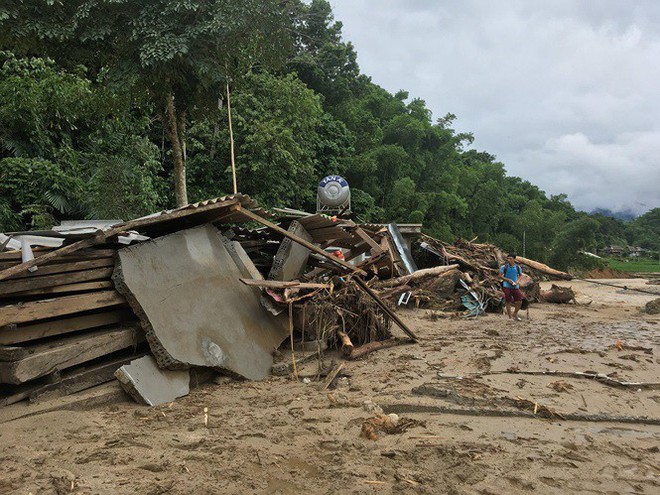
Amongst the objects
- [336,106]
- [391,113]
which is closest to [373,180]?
[336,106]

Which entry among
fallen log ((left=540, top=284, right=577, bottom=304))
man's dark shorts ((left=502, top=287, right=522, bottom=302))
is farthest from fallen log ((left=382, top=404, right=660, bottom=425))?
fallen log ((left=540, top=284, right=577, bottom=304))

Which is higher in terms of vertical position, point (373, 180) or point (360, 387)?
point (373, 180)

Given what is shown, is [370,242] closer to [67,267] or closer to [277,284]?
[277,284]

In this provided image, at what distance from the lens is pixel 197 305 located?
5.25 meters

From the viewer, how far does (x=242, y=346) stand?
17.8 feet

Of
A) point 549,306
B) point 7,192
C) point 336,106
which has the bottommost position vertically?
point 549,306

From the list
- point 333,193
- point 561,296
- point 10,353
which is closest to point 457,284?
point 561,296

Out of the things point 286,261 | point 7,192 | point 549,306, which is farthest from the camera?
point 549,306

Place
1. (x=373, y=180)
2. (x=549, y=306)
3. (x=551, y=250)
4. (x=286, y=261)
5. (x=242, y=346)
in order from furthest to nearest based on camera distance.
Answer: (x=551, y=250), (x=373, y=180), (x=549, y=306), (x=286, y=261), (x=242, y=346)

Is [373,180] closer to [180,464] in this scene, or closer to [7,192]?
[7,192]

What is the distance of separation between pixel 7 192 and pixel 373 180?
62.5 ft

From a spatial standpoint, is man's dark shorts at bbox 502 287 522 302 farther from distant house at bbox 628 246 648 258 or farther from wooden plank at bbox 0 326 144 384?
distant house at bbox 628 246 648 258

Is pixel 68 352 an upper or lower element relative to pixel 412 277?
lower

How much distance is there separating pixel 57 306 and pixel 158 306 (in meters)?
0.95
